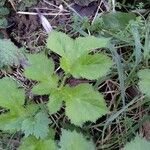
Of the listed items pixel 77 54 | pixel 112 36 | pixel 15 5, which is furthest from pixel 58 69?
pixel 15 5

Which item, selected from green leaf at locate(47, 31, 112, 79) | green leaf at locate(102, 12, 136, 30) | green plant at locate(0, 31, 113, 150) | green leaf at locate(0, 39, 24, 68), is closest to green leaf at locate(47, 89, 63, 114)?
green plant at locate(0, 31, 113, 150)

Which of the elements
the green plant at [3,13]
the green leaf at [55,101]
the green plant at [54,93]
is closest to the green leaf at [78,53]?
the green plant at [54,93]

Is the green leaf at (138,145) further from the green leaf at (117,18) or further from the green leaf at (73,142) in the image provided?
the green leaf at (117,18)

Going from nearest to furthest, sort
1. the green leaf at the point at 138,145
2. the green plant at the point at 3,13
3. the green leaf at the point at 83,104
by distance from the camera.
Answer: the green leaf at the point at 138,145 → the green leaf at the point at 83,104 → the green plant at the point at 3,13

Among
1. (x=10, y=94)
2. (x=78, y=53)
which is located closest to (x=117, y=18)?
(x=78, y=53)

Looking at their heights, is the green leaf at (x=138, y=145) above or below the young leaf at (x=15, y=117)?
below

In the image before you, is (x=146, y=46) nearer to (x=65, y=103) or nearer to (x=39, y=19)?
(x=65, y=103)

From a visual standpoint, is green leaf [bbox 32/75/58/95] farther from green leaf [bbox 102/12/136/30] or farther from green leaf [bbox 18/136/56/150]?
green leaf [bbox 102/12/136/30]

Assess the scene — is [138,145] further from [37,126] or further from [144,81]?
[37,126]
